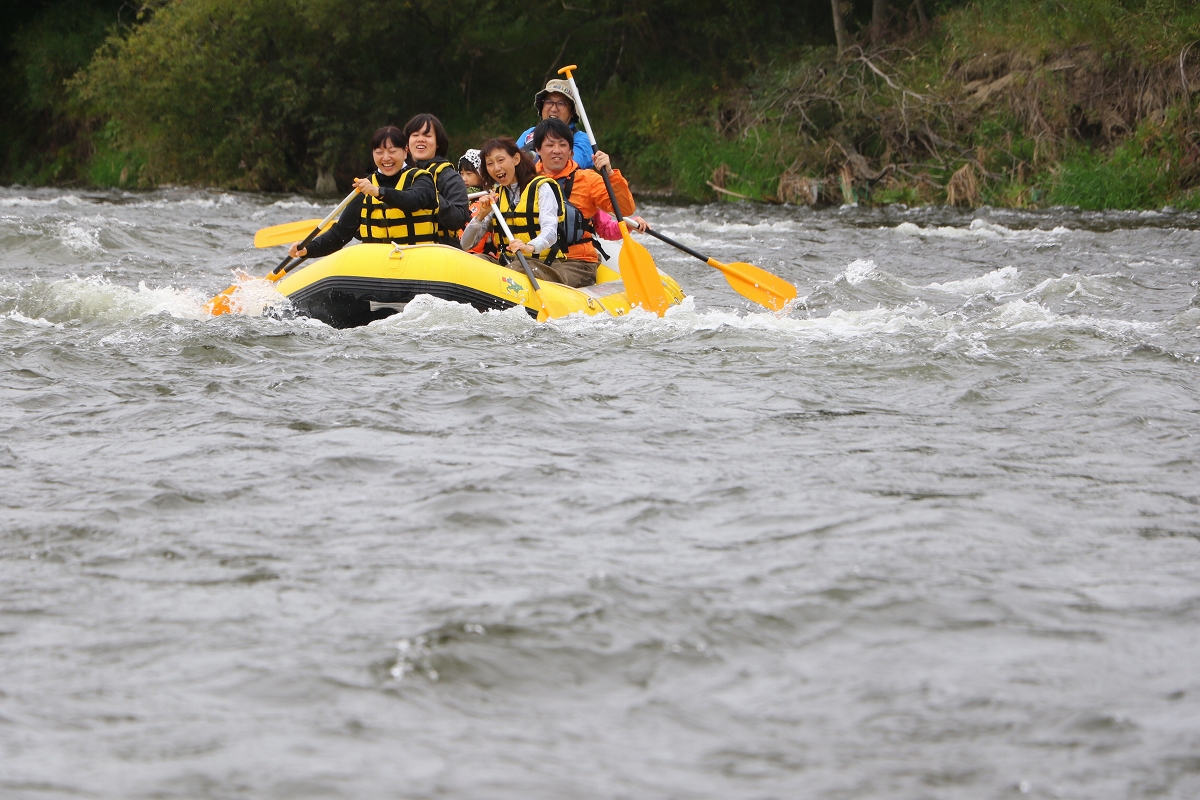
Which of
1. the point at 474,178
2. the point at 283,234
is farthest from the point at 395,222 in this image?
the point at 474,178

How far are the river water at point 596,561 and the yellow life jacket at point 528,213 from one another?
0.71m

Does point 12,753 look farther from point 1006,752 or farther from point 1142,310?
point 1142,310

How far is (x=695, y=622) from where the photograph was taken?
2.93 meters

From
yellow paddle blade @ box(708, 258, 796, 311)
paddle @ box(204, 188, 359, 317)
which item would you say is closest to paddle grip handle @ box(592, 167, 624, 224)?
yellow paddle blade @ box(708, 258, 796, 311)

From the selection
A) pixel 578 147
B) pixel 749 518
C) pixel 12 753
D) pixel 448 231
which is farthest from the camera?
pixel 578 147

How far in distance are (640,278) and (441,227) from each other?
107cm

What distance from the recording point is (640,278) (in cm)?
702

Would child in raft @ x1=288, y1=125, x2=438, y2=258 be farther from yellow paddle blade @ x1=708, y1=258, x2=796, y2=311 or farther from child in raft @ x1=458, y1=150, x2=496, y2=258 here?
yellow paddle blade @ x1=708, y1=258, x2=796, y2=311

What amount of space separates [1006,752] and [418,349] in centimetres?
394

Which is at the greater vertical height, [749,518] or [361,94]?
[361,94]

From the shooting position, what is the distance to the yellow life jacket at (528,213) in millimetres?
6898

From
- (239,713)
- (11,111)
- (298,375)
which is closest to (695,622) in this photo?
(239,713)

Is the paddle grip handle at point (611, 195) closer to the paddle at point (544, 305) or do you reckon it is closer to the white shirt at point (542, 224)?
the white shirt at point (542, 224)

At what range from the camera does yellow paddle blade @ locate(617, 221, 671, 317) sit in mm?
6984
